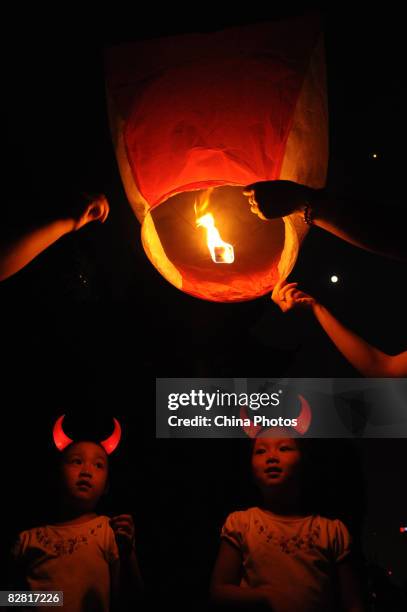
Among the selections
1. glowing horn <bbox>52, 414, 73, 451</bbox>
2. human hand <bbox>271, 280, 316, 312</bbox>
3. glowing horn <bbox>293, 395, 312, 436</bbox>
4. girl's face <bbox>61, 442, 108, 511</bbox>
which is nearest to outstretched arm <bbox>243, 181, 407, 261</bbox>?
human hand <bbox>271, 280, 316, 312</bbox>

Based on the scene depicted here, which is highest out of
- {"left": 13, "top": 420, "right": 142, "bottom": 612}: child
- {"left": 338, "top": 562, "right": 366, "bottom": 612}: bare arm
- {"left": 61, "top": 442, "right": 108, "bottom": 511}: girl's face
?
{"left": 61, "top": 442, "right": 108, "bottom": 511}: girl's face

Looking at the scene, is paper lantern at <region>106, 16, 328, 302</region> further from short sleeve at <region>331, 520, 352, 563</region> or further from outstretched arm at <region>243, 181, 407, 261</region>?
short sleeve at <region>331, 520, 352, 563</region>

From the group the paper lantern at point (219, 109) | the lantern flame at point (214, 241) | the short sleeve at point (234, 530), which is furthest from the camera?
the short sleeve at point (234, 530)

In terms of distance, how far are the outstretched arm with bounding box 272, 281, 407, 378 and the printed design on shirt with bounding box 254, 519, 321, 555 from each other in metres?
0.70

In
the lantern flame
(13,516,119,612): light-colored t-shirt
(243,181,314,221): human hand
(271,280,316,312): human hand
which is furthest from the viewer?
(271,280,316,312): human hand

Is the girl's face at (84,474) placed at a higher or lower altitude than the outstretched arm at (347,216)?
lower

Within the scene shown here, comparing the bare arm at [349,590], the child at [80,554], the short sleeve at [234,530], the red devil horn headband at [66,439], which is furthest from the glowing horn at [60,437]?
the bare arm at [349,590]

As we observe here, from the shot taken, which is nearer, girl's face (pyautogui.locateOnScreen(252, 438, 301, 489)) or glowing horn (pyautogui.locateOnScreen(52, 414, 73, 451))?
girl's face (pyautogui.locateOnScreen(252, 438, 301, 489))

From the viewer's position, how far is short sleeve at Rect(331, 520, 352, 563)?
2.13 m

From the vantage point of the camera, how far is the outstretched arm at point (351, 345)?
223 centimetres

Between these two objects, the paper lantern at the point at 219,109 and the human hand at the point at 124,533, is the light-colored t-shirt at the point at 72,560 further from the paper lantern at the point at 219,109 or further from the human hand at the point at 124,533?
the paper lantern at the point at 219,109

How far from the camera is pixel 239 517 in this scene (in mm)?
2307

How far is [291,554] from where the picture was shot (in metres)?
2.13

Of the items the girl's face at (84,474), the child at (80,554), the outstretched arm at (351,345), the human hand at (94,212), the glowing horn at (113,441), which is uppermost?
the human hand at (94,212)
